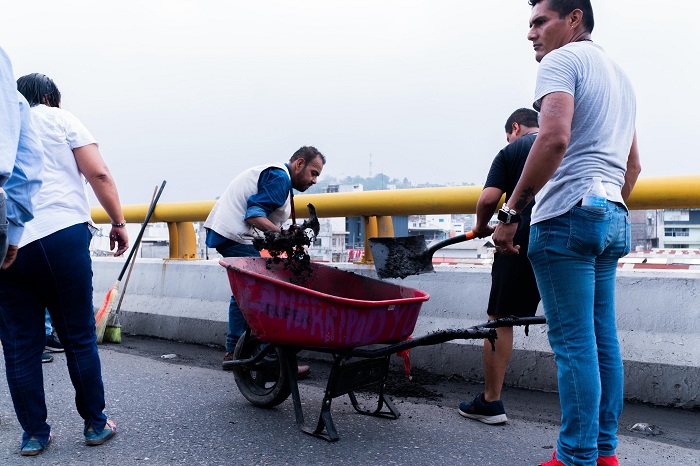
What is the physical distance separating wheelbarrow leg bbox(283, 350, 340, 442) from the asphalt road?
49mm

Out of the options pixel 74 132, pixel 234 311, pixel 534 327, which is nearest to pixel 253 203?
pixel 234 311

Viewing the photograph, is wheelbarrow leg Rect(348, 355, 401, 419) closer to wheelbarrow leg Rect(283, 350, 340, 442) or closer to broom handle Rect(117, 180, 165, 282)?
wheelbarrow leg Rect(283, 350, 340, 442)

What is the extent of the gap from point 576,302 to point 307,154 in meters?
2.78

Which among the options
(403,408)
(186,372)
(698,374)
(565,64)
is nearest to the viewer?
(565,64)

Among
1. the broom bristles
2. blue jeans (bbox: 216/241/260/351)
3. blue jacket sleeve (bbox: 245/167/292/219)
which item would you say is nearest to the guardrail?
blue jacket sleeve (bbox: 245/167/292/219)

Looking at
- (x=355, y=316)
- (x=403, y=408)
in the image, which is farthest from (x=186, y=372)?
(x=355, y=316)

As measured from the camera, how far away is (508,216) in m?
2.71

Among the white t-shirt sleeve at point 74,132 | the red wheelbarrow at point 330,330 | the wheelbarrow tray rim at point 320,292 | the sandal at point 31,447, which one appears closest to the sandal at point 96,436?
the sandal at point 31,447

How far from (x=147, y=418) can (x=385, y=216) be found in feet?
7.50

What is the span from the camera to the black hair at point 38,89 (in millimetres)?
3453

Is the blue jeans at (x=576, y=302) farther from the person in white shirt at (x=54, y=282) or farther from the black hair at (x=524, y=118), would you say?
the person in white shirt at (x=54, y=282)

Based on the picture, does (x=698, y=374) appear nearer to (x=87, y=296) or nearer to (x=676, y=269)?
(x=676, y=269)

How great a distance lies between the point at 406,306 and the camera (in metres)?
3.54

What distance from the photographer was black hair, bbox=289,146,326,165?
4.96m
